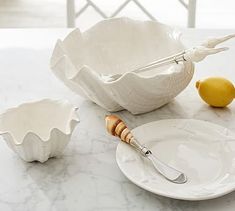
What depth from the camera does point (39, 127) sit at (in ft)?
3.13

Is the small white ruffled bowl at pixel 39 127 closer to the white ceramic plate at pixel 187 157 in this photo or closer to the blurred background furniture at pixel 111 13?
the white ceramic plate at pixel 187 157

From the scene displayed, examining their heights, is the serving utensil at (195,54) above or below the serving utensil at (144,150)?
above

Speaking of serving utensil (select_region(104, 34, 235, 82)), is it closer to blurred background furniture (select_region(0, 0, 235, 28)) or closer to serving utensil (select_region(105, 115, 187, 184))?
serving utensil (select_region(105, 115, 187, 184))

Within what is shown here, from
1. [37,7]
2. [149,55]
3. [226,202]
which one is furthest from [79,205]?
[37,7]

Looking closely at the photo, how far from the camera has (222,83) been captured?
1.03m

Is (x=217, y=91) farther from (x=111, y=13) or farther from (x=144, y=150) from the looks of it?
(x=111, y=13)

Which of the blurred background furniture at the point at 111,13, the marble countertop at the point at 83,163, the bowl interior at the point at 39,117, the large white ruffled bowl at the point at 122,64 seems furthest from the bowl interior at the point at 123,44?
the blurred background furniture at the point at 111,13

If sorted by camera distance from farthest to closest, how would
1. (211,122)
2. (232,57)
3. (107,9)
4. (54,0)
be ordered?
(54,0) < (107,9) < (232,57) < (211,122)

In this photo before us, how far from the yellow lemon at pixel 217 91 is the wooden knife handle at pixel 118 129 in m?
0.22

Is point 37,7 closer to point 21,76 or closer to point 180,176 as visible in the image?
point 21,76

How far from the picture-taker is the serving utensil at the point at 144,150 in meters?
0.81

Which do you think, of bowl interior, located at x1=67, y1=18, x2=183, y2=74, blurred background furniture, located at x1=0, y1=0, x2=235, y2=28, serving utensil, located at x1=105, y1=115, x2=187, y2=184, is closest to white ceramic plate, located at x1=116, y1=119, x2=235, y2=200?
serving utensil, located at x1=105, y1=115, x2=187, y2=184

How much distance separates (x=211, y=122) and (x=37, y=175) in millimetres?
358

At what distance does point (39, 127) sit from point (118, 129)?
0.16 meters
